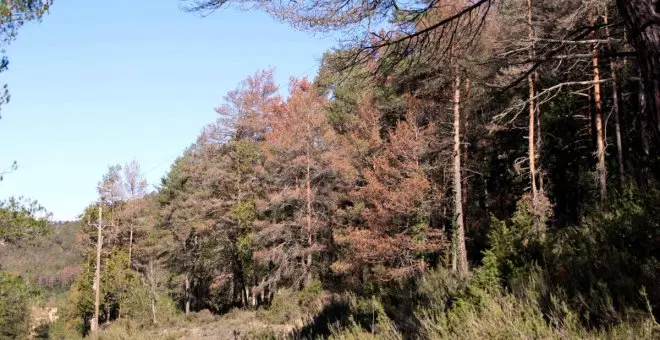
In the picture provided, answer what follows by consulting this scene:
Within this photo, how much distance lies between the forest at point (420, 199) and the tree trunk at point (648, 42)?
0.01 m

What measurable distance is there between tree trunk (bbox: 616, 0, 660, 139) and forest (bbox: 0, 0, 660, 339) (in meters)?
0.01

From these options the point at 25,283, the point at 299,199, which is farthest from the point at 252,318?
the point at 25,283

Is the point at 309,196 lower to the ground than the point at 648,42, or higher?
higher

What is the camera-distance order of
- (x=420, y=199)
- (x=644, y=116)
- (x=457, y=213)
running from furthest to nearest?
(x=420, y=199) < (x=457, y=213) < (x=644, y=116)

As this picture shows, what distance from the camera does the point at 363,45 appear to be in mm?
4395

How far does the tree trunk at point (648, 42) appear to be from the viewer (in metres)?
2.55

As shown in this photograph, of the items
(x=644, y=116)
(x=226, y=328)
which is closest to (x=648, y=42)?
(x=644, y=116)

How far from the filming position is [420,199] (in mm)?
18797

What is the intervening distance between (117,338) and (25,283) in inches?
242

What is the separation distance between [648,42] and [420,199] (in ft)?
53.9

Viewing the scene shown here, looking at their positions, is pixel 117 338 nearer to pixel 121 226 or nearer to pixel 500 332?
pixel 500 332

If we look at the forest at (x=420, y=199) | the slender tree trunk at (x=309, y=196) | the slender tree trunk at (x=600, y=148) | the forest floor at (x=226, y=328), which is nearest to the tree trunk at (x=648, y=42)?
the forest at (x=420, y=199)

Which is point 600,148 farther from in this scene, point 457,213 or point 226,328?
point 226,328

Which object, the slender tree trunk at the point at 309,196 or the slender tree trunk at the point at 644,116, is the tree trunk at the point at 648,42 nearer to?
the slender tree trunk at the point at 644,116
